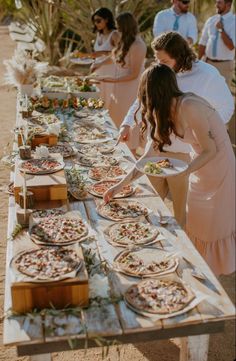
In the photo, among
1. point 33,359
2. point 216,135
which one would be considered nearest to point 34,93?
point 216,135

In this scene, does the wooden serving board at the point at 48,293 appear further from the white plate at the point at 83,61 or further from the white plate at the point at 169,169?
the white plate at the point at 83,61

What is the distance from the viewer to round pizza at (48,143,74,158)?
3.76 meters

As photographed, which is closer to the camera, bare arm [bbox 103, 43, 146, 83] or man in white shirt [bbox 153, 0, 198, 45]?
bare arm [bbox 103, 43, 146, 83]

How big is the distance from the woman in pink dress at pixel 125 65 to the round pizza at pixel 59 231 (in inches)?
116

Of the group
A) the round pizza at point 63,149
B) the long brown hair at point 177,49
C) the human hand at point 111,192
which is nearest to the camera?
the human hand at point 111,192

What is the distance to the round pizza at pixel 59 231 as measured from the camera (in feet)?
8.00

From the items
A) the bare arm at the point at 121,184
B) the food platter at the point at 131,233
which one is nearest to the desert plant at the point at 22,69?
the bare arm at the point at 121,184

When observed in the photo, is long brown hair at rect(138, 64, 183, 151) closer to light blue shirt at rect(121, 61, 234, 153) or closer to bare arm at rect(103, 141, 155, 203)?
bare arm at rect(103, 141, 155, 203)

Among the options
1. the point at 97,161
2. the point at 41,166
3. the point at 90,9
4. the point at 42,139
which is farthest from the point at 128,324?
the point at 90,9

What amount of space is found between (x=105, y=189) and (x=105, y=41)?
350cm

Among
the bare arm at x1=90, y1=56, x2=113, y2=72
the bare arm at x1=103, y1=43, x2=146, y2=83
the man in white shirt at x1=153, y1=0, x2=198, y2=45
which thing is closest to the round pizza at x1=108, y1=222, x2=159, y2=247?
the bare arm at x1=103, y1=43, x2=146, y2=83

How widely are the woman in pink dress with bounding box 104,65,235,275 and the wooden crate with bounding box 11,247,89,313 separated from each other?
0.97 m

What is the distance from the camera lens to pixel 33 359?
2.15 m

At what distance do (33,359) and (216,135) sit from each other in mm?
1533
